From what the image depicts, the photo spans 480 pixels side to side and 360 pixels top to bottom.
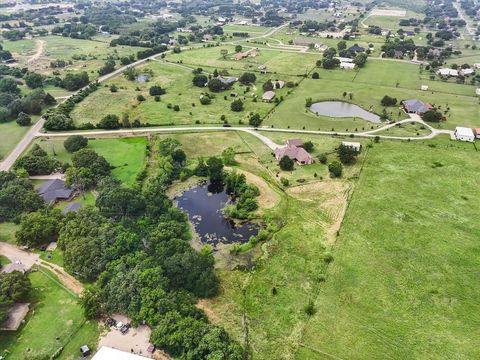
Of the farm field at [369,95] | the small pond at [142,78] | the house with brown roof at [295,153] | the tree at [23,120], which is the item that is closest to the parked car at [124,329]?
the house with brown roof at [295,153]

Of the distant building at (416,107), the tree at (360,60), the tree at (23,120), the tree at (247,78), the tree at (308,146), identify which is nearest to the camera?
the tree at (308,146)

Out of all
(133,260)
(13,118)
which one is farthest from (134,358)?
(13,118)

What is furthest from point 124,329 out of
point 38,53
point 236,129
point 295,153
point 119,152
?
point 38,53

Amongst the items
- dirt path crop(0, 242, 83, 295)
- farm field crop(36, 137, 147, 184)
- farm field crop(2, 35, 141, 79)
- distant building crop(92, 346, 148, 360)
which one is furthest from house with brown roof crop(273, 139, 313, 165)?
farm field crop(2, 35, 141, 79)

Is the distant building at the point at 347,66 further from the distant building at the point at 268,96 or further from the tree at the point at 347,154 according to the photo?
the tree at the point at 347,154

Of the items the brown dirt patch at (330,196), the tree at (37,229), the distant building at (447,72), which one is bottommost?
the distant building at (447,72)

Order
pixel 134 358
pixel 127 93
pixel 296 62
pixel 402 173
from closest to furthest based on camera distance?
pixel 134 358 → pixel 402 173 → pixel 127 93 → pixel 296 62

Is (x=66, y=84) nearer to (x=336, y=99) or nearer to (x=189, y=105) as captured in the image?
(x=189, y=105)
